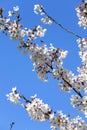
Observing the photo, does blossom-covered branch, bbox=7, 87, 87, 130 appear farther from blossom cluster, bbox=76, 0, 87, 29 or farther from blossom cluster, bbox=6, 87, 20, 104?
blossom cluster, bbox=76, 0, 87, 29

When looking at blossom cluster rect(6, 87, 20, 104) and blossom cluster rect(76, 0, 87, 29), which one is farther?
blossom cluster rect(6, 87, 20, 104)

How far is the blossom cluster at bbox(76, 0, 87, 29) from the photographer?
1225cm

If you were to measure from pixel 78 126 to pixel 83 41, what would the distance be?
91.0 inches

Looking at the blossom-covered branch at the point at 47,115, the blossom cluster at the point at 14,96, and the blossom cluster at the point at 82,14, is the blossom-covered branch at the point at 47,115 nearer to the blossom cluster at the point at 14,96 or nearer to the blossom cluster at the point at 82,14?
the blossom cluster at the point at 14,96

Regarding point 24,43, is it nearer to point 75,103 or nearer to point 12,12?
point 12,12

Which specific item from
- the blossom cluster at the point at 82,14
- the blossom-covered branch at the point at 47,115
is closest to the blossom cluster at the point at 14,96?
the blossom-covered branch at the point at 47,115

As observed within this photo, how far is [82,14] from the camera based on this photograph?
1255cm

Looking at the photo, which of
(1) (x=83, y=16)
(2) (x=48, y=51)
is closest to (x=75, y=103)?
(2) (x=48, y=51)

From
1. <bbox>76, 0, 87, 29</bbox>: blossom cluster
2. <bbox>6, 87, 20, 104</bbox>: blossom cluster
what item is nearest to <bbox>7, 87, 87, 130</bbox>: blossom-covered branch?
<bbox>6, 87, 20, 104</bbox>: blossom cluster

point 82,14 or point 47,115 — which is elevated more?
point 82,14

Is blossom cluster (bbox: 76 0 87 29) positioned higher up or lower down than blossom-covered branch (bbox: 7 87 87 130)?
higher up

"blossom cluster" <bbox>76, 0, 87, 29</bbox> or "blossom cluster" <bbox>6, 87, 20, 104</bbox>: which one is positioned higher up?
"blossom cluster" <bbox>76, 0, 87, 29</bbox>

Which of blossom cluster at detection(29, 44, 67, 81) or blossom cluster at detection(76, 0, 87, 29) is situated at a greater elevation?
blossom cluster at detection(76, 0, 87, 29)

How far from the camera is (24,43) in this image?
39.7 ft
